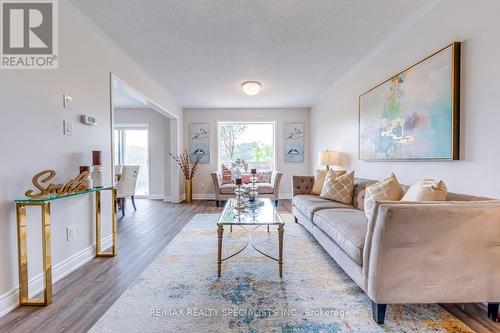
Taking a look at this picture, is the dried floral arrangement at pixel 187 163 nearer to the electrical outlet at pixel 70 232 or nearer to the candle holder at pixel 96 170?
the candle holder at pixel 96 170

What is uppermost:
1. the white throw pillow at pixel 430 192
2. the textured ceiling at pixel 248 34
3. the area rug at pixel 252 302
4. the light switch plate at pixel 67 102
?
the textured ceiling at pixel 248 34

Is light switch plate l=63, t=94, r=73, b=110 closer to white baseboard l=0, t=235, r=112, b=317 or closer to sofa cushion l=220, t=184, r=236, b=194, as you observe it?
white baseboard l=0, t=235, r=112, b=317

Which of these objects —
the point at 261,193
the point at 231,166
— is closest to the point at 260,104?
the point at 231,166

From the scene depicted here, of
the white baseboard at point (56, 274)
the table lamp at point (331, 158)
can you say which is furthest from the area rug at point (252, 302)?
the table lamp at point (331, 158)

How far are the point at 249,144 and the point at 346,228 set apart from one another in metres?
5.13

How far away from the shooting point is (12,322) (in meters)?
1.66

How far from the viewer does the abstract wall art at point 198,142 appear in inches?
267

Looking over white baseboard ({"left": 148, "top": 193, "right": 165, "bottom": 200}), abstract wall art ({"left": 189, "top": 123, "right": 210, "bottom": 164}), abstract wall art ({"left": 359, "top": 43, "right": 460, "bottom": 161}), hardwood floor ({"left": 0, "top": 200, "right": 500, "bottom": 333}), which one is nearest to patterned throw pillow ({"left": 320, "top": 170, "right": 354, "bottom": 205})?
abstract wall art ({"left": 359, "top": 43, "right": 460, "bottom": 161})

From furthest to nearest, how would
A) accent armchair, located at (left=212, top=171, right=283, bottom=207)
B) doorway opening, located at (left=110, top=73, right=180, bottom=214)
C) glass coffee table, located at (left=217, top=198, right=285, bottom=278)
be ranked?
doorway opening, located at (left=110, top=73, right=180, bottom=214)
accent armchair, located at (left=212, top=171, right=283, bottom=207)
glass coffee table, located at (left=217, top=198, right=285, bottom=278)

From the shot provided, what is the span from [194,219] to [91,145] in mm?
2219

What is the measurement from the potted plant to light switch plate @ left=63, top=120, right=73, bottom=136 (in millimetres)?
3755

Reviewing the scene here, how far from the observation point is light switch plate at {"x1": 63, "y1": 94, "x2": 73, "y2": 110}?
2326 millimetres

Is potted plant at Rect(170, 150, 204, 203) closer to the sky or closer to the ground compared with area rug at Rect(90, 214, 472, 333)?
closer to the sky

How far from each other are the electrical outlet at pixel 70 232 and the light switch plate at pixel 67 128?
0.89 metres
